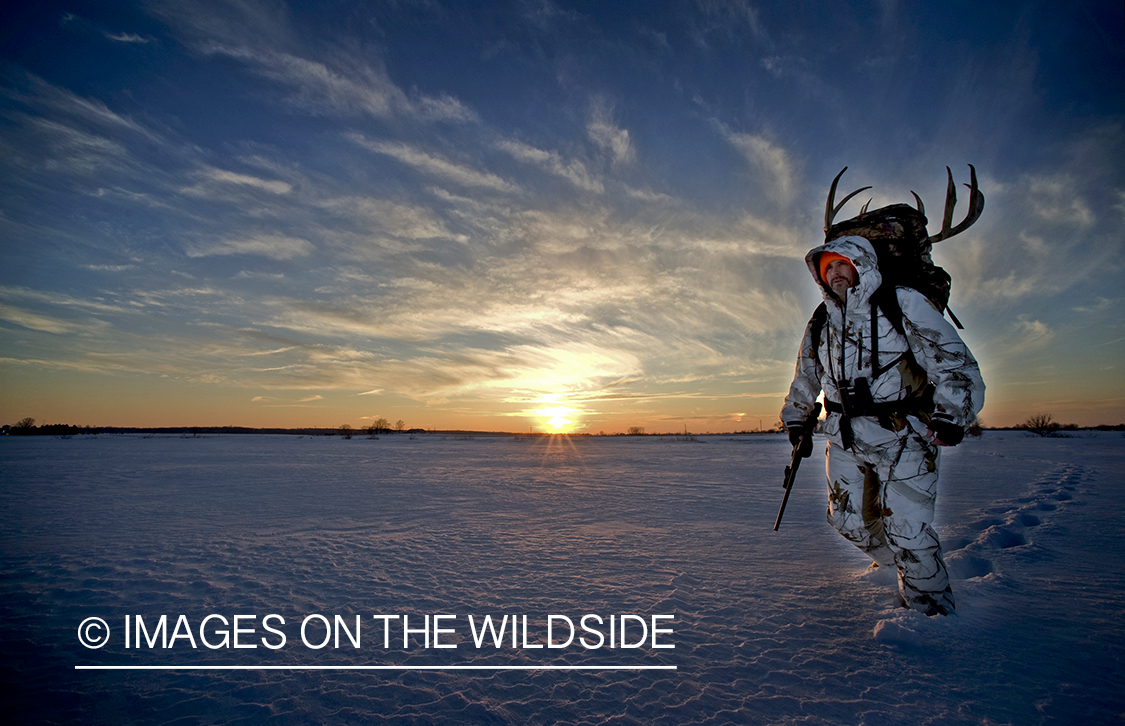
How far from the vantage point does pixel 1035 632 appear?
6.79ft

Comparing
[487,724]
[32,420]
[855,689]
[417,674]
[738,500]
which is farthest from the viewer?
[32,420]

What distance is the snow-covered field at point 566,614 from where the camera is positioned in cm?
164

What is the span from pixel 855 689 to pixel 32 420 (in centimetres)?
8502

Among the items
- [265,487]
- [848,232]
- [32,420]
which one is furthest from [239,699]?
[32,420]

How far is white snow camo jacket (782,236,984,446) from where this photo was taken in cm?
226

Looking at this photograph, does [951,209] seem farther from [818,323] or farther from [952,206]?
[818,323]

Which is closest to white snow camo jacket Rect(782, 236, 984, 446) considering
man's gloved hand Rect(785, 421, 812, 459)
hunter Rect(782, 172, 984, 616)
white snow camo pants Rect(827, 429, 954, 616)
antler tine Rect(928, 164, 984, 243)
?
hunter Rect(782, 172, 984, 616)

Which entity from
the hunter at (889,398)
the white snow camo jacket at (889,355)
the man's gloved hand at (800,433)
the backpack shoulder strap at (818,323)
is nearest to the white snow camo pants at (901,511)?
the hunter at (889,398)

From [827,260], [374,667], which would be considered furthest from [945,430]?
[374,667]

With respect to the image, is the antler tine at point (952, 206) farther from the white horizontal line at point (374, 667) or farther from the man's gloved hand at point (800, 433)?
the white horizontal line at point (374, 667)

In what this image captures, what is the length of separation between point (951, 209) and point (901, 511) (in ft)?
6.02

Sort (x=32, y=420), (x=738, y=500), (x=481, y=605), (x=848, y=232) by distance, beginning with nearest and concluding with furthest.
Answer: (x=481, y=605) < (x=848, y=232) < (x=738, y=500) < (x=32, y=420)

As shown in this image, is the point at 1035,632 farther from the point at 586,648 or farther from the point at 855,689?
the point at 586,648

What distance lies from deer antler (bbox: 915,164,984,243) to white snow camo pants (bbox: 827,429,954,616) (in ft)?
4.08
